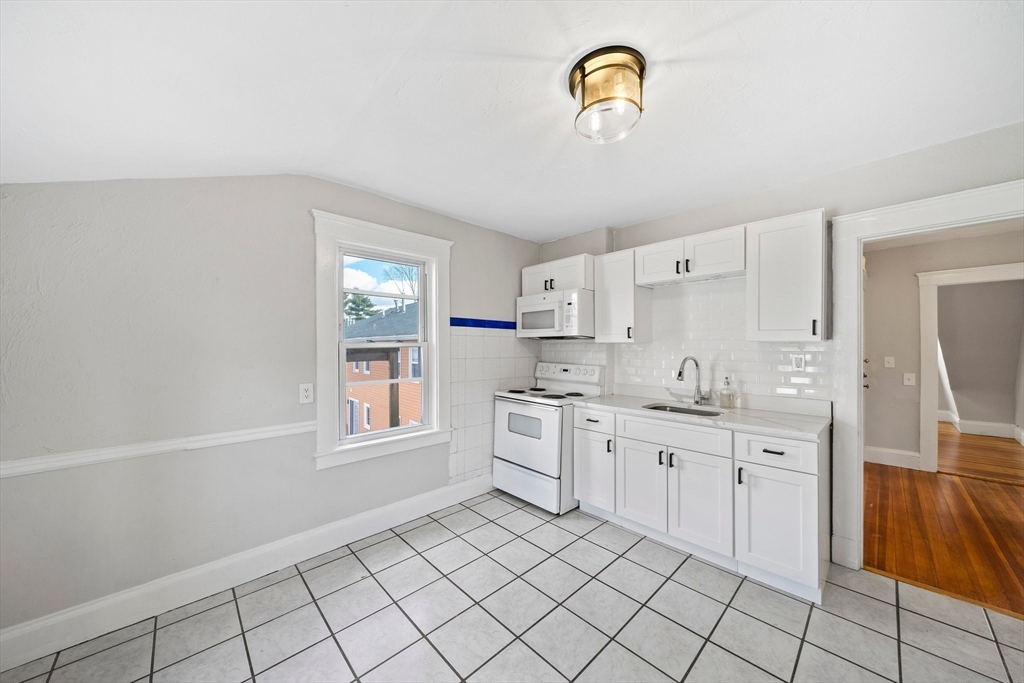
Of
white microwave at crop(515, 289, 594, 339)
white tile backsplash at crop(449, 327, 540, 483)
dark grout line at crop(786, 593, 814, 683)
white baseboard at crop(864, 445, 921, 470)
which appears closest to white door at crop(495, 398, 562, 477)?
white tile backsplash at crop(449, 327, 540, 483)

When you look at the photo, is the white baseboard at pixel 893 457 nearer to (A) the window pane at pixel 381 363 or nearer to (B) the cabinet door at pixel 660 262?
(B) the cabinet door at pixel 660 262

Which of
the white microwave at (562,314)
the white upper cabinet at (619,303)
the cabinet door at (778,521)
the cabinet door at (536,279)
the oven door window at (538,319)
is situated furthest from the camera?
the cabinet door at (536,279)

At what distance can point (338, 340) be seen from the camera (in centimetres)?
266

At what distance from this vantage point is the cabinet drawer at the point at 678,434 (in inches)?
90.7

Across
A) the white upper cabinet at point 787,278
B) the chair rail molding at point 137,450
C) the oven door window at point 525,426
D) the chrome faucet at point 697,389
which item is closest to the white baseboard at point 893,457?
the chrome faucet at point 697,389

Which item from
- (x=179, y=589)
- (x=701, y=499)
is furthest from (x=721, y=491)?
(x=179, y=589)

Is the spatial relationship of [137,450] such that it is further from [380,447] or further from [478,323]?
[478,323]

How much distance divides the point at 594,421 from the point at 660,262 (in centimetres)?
137

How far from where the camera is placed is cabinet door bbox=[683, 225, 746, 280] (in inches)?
103

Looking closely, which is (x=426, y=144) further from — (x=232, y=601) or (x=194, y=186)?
(x=232, y=601)

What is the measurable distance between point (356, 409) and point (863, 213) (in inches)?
142

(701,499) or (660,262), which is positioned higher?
(660,262)

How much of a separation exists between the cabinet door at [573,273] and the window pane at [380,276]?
129 cm

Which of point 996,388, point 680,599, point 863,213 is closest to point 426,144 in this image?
point 863,213
